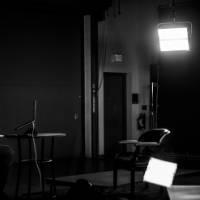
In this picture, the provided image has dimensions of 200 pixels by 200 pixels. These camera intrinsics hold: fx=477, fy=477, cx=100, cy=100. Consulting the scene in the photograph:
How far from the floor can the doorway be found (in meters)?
0.90

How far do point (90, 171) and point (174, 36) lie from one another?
2424 millimetres

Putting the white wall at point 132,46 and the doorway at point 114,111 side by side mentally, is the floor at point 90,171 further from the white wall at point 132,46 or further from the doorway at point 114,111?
the white wall at point 132,46

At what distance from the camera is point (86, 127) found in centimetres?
943

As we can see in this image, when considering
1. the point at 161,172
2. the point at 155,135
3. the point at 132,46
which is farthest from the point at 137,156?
the point at 132,46

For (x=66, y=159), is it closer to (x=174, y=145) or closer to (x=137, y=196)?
(x=174, y=145)

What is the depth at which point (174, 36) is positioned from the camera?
667cm

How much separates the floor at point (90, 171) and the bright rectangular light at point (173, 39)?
189 cm

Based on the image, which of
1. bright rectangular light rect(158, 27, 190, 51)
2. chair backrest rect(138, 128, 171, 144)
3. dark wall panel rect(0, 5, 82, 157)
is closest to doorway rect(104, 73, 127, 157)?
dark wall panel rect(0, 5, 82, 157)

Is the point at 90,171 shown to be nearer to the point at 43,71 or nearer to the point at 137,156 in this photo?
the point at 137,156

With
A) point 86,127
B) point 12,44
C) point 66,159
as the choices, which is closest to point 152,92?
→ point 86,127

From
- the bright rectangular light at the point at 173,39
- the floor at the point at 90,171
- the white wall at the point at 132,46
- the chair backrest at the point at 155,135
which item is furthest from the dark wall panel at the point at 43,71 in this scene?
the chair backrest at the point at 155,135

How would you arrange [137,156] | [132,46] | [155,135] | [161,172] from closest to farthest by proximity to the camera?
[161,172] → [137,156] → [155,135] → [132,46]

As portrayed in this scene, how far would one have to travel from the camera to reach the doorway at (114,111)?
9.80 meters

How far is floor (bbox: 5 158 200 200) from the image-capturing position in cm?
551
